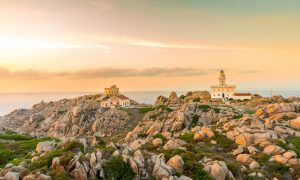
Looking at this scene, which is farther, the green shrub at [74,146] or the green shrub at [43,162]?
the green shrub at [74,146]

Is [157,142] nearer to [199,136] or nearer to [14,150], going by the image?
[199,136]

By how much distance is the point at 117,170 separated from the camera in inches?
925

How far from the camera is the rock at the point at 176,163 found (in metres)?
26.5

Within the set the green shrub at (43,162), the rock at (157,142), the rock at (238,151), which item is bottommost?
the rock at (238,151)

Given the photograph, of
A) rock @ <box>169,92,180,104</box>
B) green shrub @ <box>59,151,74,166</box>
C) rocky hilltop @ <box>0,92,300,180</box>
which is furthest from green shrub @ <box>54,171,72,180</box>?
rock @ <box>169,92,180,104</box>

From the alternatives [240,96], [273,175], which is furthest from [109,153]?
[240,96]

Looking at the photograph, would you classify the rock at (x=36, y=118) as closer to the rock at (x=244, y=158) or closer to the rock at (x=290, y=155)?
the rock at (x=244, y=158)

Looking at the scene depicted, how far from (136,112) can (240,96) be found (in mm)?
49294

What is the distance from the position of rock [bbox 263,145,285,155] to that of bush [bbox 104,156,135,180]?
57.3 ft

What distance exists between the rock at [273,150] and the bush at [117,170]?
17475 millimetres

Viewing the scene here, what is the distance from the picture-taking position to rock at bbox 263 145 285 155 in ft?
115

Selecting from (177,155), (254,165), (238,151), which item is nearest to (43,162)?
A: (177,155)

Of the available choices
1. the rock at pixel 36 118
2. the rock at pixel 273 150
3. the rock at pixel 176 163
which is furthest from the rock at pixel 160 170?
the rock at pixel 36 118

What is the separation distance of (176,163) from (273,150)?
1344cm
